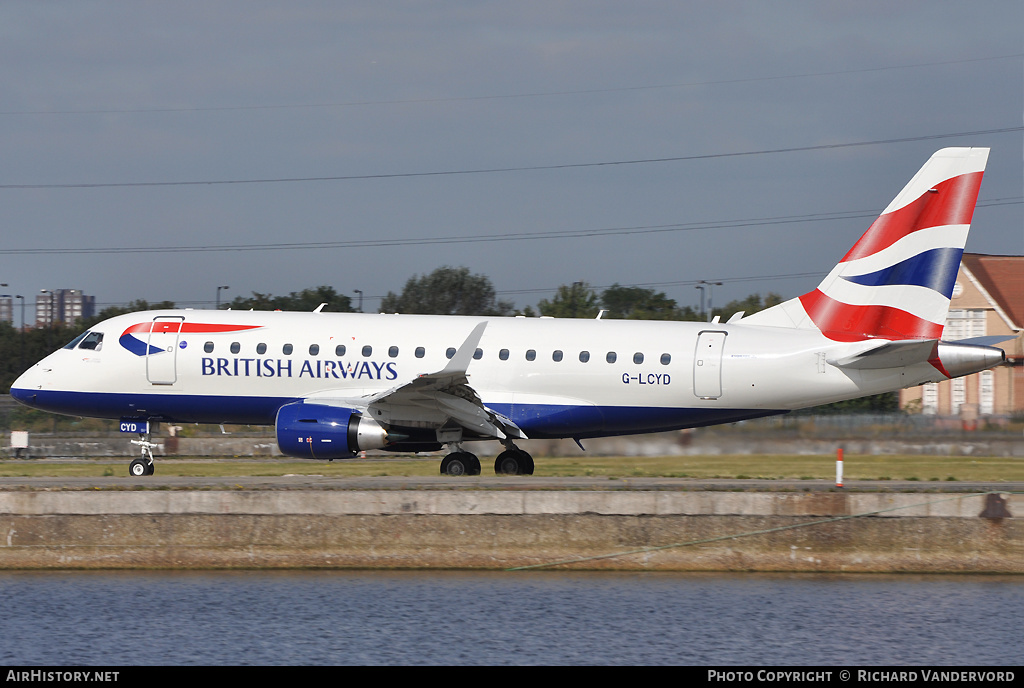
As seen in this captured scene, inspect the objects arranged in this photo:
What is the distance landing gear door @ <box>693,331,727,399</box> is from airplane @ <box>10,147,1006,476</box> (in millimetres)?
34

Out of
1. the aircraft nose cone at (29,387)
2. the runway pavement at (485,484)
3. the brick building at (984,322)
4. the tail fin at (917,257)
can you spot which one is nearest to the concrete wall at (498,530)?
the runway pavement at (485,484)

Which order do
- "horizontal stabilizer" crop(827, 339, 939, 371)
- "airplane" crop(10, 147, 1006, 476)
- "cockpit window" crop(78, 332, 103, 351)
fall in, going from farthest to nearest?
"cockpit window" crop(78, 332, 103, 351) → "airplane" crop(10, 147, 1006, 476) → "horizontal stabilizer" crop(827, 339, 939, 371)

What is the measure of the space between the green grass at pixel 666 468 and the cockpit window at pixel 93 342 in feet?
10.6

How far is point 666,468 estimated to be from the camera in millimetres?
32625

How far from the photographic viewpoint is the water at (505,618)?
17.2 m

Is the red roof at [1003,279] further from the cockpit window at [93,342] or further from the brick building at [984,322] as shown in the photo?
the cockpit window at [93,342]

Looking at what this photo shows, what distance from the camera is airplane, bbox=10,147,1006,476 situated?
27.8 m

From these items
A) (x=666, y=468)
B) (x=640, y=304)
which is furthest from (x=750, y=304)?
(x=666, y=468)

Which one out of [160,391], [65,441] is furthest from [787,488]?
[65,441]

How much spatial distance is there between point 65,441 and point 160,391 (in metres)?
19.5

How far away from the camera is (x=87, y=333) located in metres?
30.5

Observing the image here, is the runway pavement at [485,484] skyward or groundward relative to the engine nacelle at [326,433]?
groundward

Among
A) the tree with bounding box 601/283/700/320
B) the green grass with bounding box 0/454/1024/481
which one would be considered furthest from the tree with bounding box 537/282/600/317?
the green grass with bounding box 0/454/1024/481

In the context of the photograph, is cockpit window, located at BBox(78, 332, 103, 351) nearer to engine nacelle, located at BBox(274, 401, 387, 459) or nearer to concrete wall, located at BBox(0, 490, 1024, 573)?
engine nacelle, located at BBox(274, 401, 387, 459)
